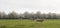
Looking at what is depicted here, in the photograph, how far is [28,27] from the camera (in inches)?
632

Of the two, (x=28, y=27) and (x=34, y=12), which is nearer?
(x=28, y=27)

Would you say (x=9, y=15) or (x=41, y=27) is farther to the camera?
(x=9, y=15)

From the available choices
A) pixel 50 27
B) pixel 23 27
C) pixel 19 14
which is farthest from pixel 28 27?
pixel 19 14

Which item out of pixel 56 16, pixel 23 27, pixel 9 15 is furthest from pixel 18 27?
pixel 56 16

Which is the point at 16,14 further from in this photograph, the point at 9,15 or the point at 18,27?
the point at 18,27

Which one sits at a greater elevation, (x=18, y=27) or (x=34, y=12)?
(x=34, y=12)

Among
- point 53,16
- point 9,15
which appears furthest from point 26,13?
point 53,16

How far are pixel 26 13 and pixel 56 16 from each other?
17.4ft

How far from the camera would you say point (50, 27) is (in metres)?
15.9

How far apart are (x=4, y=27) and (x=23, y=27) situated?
6.71 feet

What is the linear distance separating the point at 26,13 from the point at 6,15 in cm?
363

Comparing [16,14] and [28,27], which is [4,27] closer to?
[28,27]

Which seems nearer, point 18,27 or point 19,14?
point 18,27

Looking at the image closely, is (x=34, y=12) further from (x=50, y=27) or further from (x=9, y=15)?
(x=50, y=27)
